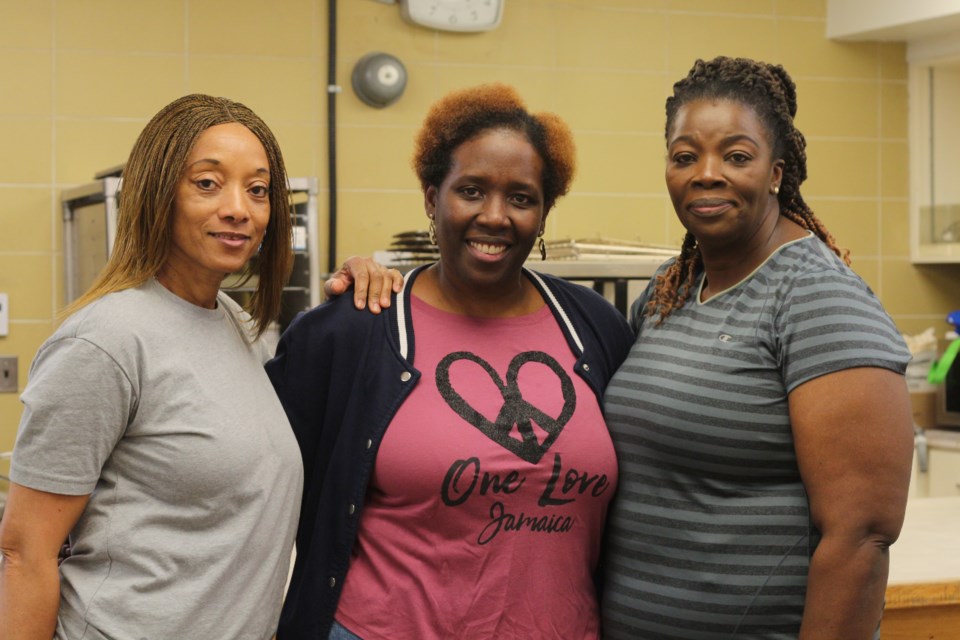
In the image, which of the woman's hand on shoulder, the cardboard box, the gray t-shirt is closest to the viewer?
the gray t-shirt

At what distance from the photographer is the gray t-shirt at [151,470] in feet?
4.01

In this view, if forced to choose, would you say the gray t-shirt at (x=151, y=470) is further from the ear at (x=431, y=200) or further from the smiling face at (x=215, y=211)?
the ear at (x=431, y=200)

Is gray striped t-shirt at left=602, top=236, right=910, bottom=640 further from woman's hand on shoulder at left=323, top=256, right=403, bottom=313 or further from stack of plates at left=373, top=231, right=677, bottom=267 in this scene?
stack of plates at left=373, top=231, right=677, bottom=267

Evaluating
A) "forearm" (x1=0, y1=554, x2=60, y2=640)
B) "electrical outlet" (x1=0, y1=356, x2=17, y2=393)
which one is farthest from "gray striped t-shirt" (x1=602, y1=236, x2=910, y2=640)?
"electrical outlet" (x1=0, y1=356, x2=17, y2=393)

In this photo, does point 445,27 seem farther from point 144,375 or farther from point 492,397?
point 144,375

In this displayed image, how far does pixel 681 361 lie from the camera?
149cm

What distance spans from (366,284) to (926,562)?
1052mm

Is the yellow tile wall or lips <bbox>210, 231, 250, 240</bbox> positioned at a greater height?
the yellow tile wall

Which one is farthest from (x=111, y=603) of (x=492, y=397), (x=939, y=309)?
(x=939, y=309)

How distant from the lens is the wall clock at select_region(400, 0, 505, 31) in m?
3.54

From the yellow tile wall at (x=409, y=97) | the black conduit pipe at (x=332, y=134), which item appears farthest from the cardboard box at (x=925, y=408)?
the black conduit pipe at (x=332, y=134)

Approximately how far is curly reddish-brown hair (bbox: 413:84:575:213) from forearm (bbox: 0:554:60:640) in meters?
0.80

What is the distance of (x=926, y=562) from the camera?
6.12ft

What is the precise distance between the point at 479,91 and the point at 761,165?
18.6 inches
